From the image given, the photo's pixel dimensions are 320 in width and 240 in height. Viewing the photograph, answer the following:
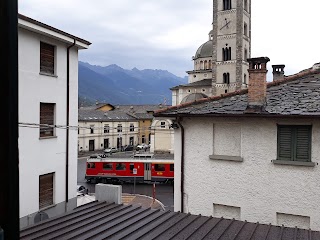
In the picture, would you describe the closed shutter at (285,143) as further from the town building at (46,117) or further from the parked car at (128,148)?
the parked car at (128,148)

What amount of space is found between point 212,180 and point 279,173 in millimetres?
2386

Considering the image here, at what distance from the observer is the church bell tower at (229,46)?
58.1 meters

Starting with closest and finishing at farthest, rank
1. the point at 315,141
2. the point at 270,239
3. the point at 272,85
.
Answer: the point at 270,239, the point at 315,141, the point at 272,85

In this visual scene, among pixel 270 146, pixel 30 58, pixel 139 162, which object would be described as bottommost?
pixel 139 162

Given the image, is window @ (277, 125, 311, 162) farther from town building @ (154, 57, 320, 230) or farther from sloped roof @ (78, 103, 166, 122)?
sloped roof @ (78, 103, 166, 122)

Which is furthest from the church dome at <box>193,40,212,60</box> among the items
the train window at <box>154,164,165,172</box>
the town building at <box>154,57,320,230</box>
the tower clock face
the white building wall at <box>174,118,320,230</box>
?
the white building wall at <box>174,118,320,230</box>

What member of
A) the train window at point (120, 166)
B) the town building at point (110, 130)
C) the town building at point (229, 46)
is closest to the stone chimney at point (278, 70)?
the train window at point (120, 166)

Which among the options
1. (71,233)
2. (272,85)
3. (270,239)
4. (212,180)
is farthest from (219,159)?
(71,233)

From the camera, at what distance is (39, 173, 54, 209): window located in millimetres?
15906

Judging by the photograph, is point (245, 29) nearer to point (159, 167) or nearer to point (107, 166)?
point (159, 167)

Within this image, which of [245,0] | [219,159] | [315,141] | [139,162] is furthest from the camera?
[245,0]

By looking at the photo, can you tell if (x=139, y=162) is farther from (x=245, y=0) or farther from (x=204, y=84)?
(x=245, y=0)

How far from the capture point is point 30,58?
15359 mm

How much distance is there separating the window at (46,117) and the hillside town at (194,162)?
54 mm
